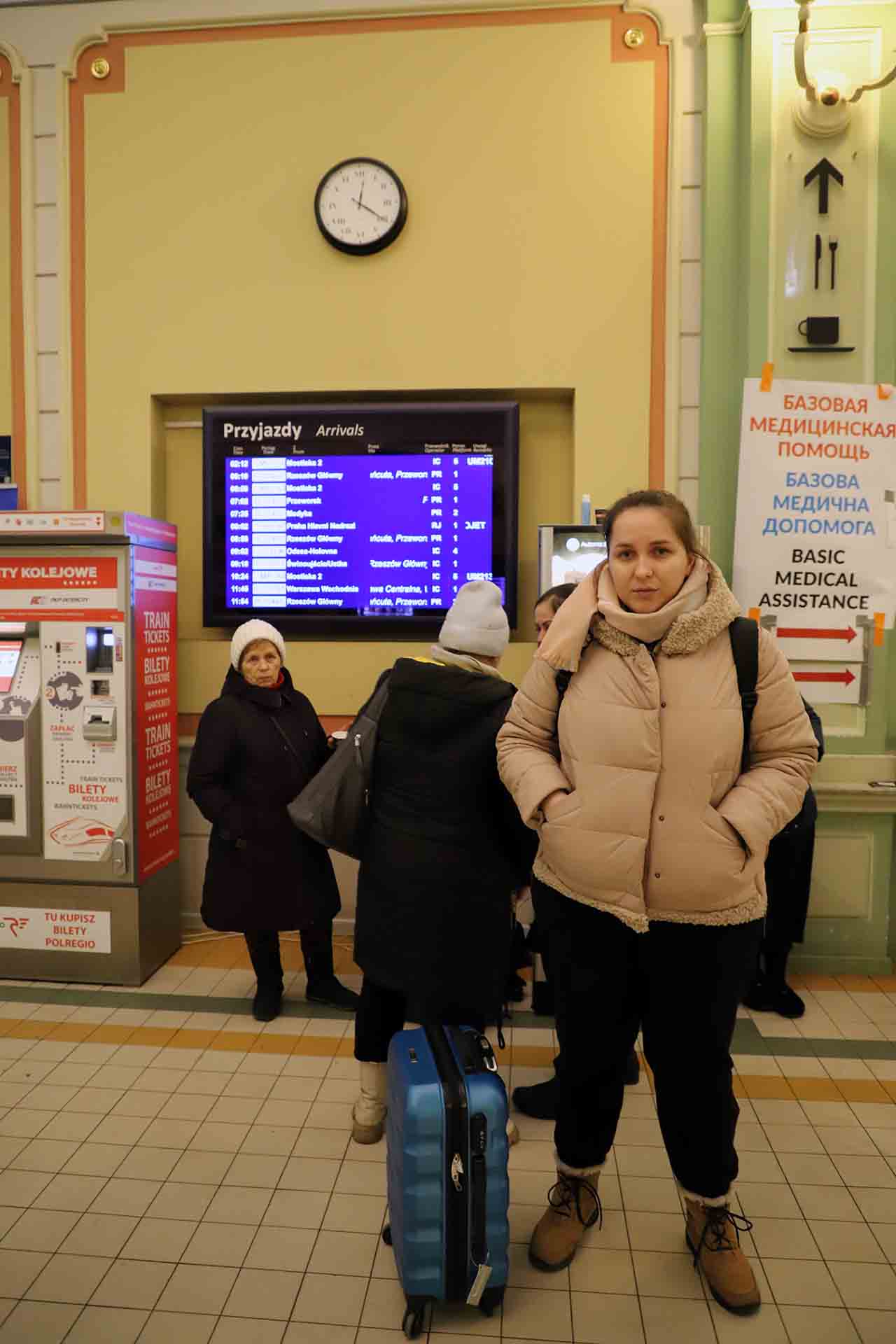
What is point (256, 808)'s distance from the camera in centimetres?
314

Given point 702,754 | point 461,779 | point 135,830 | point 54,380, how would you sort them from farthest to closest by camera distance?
point 54,380
point 135,830
point 461,779
point 702,754

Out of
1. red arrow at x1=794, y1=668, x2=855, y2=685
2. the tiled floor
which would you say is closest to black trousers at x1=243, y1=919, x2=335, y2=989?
→ the tiled floor

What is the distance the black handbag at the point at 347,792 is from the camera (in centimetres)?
220

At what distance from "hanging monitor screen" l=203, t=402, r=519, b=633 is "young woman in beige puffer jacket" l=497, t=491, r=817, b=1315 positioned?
194cm

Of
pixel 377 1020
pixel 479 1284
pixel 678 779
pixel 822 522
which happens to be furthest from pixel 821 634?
pixel 479 1284

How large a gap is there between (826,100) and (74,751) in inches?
145

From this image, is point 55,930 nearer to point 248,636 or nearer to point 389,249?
point 248,636

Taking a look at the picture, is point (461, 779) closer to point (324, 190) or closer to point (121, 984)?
point (121, 984)

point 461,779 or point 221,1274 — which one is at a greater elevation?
point 461,779

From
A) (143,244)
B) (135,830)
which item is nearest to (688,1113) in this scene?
(135,830)

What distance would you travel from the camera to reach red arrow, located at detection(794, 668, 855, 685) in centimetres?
354

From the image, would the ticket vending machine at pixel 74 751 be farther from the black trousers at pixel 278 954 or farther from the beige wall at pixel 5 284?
the beige wall at pixel 5 284

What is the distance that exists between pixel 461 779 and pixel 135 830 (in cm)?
186

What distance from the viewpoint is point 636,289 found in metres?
3.70
